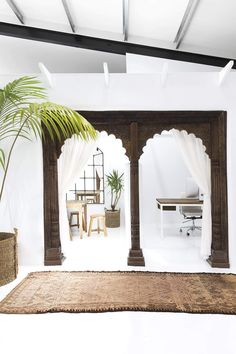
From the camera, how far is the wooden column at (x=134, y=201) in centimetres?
454

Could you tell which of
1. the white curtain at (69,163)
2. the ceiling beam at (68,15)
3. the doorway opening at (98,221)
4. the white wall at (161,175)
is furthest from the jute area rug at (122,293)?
the ceiling beam at (68,15)

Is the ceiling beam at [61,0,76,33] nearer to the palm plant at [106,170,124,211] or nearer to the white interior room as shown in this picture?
the white interior room

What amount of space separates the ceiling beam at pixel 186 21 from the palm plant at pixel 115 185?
11.0 ft

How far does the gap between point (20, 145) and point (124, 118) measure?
1530 mm

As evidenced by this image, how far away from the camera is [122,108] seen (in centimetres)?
451

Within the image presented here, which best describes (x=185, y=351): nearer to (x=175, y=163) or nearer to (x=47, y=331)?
(x=47, y=331)

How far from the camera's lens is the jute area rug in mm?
3146

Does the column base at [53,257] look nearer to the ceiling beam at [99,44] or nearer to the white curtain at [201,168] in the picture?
the white curtain at [201,168]

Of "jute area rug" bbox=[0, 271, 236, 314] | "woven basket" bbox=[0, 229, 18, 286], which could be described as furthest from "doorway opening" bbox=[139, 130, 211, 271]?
"woven basket" bbox=[0, 229, 18, 286]

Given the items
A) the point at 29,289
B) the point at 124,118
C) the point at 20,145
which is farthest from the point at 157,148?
the point at 29,289

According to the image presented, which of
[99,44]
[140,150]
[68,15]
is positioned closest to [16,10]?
[68,15]

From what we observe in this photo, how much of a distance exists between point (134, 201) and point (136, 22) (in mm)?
2561

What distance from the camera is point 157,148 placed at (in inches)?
289

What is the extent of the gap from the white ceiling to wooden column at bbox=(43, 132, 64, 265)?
1.84 meters
